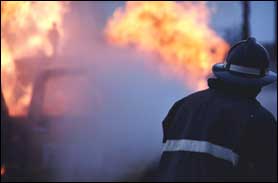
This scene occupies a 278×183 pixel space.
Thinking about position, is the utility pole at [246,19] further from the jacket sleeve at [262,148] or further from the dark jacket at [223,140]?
the jacket sleeve at [262,148]

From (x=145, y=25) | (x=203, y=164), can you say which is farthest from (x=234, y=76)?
(x=145, y=25)

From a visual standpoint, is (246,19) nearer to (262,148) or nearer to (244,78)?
(244,78)

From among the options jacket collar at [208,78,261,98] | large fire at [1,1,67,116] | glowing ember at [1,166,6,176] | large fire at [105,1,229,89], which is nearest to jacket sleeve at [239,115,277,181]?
jacket collar at [208,78,261,98]

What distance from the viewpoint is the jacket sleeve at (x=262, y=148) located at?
9.01ft

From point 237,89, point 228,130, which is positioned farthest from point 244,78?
point 228,130

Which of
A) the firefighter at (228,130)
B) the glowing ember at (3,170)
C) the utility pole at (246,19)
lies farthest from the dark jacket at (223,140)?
Result: the utility pole at (246,19)

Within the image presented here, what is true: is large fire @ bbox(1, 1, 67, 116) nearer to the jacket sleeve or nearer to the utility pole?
the utility pole

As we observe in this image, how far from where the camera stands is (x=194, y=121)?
294cm

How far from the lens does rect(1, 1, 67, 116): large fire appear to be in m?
9.34

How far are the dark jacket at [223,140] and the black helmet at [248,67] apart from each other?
0.14 ft

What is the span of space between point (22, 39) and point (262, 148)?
8.22m

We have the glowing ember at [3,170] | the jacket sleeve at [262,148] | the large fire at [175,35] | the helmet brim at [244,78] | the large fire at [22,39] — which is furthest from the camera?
the large fire at [175,35]

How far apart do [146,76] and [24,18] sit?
222cm

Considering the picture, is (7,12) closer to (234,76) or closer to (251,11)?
(251,11)
